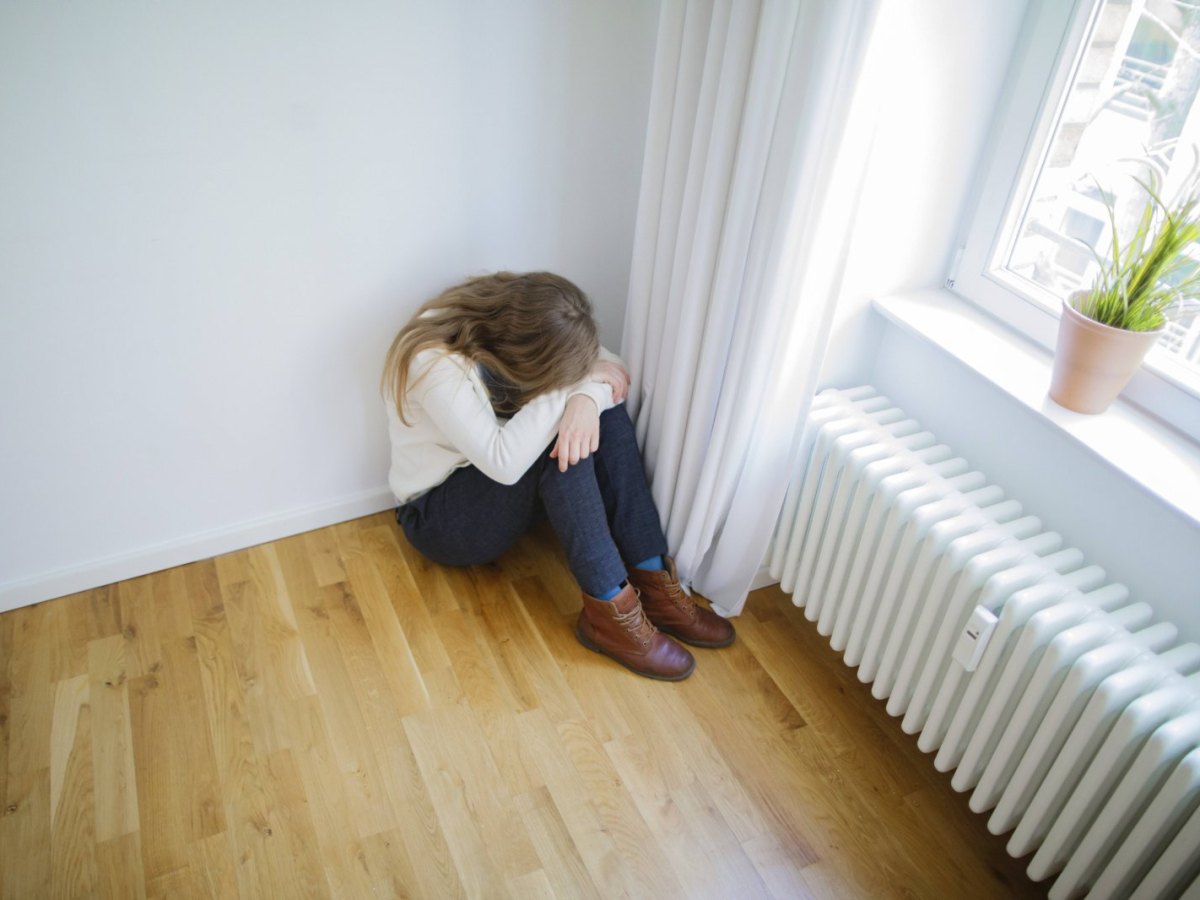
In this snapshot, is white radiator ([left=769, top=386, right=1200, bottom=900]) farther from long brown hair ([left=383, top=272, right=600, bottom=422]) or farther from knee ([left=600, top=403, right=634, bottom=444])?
long brown hair ([left=383, top=272, right=600, bottom=422])

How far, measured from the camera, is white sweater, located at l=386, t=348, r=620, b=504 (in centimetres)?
160

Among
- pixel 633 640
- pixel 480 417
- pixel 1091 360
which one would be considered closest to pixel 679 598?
pixel 633 640

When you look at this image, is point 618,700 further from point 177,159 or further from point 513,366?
point 177,159

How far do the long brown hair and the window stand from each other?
29.2 inches

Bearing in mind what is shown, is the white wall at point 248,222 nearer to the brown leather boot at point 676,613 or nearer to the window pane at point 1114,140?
the brown leather boot at point 676,613

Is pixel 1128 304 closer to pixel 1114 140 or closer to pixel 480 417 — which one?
pixel 1114 140

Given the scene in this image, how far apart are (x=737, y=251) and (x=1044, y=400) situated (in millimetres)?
549

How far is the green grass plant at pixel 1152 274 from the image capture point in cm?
115

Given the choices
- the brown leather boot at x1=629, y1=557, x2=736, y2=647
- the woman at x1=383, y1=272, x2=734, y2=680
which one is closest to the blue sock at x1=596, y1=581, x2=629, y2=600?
the woman at x1=383, y1=272, x2=734, y2=680

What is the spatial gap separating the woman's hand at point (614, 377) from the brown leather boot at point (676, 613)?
1.26 ft

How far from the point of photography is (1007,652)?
1.32 meters

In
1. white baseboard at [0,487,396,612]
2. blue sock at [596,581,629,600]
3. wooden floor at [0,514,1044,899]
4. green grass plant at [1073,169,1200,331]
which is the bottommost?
wooden floor at [0,514,1044,899]

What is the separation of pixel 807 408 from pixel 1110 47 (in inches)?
28.2

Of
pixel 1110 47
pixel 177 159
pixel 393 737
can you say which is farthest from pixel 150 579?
pixel 1110 47
